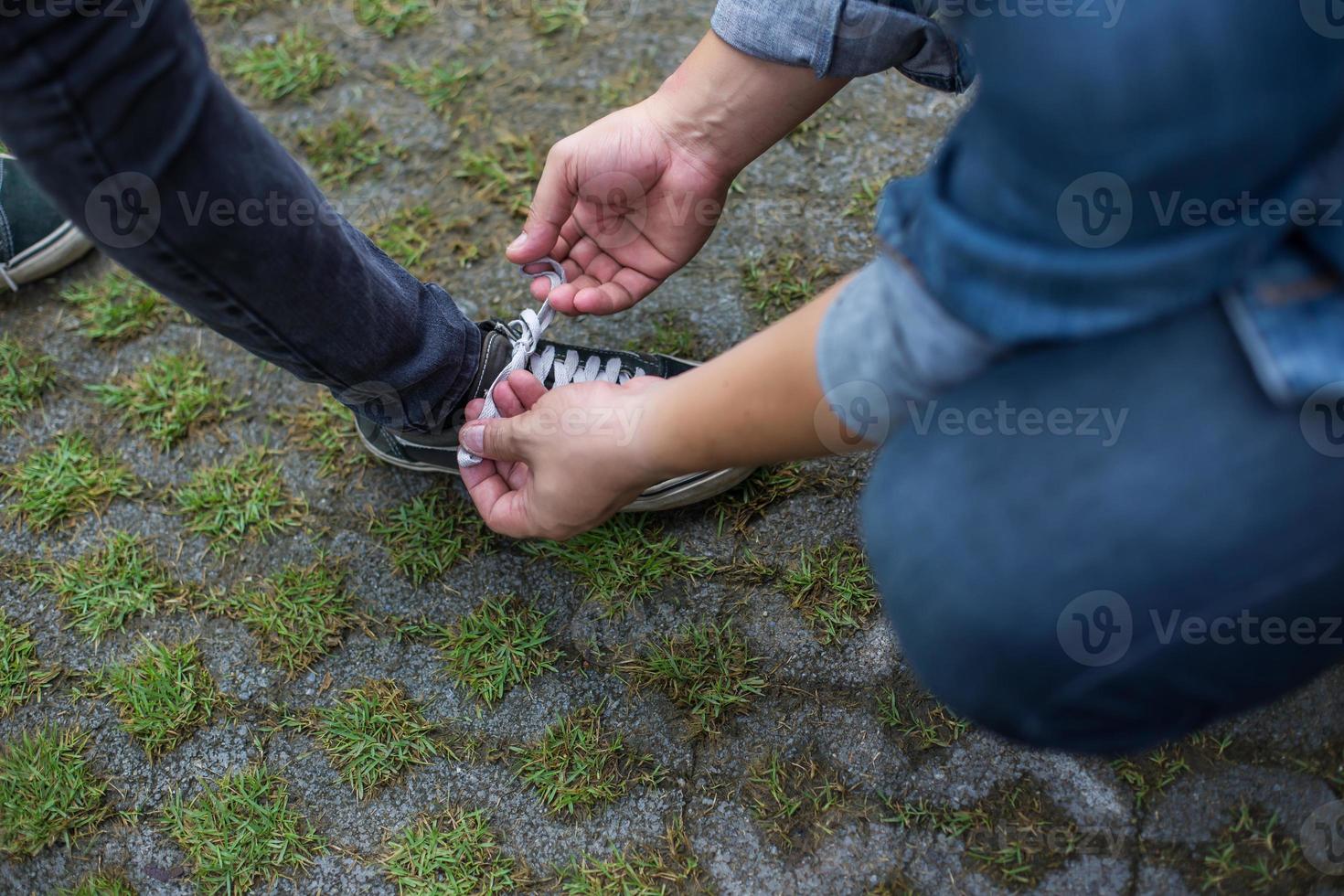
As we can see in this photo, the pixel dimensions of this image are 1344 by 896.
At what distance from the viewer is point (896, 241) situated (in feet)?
2.74

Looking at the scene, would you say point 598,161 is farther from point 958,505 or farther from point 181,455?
point 181,455

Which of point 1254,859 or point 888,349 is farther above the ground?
point 888,349

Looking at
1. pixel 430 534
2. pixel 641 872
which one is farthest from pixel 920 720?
pixel 430 534

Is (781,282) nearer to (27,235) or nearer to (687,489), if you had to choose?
(687,489)

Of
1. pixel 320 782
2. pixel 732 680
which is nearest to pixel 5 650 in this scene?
pixel 320 782

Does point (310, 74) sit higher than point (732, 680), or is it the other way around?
point (310, 74)

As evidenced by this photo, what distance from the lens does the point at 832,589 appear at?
1.45 metres

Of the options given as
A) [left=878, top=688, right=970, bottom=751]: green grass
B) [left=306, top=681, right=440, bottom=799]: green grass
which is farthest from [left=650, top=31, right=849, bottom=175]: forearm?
[left=306, top=681, right=440, bottom=799]: green grass

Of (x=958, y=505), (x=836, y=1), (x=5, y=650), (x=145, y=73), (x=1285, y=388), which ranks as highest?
(x=145, y=73)

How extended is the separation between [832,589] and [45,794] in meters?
1.14

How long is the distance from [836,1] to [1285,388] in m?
0.72

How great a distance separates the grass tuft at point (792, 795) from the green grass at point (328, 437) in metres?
0.80

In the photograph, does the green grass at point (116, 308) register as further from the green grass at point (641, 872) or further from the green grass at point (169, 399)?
the green grass at point (641, 872)

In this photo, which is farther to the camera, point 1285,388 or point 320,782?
point 320,782
